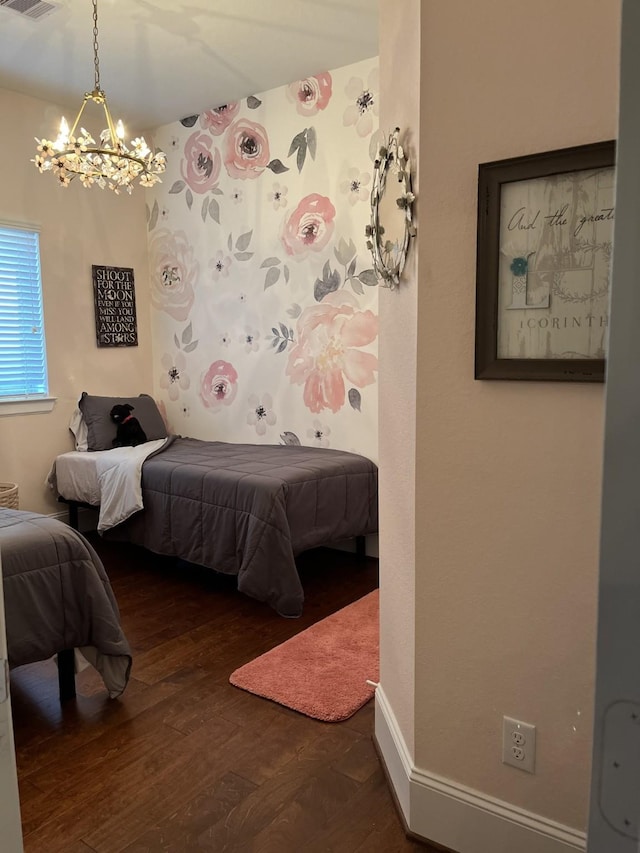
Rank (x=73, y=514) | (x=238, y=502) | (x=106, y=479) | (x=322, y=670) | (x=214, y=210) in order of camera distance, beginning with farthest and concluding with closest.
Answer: (x=214, y=210)
(x=73, y=514)
(x=106, y=479)
(x=238, y=502)
(x=322, y=670)

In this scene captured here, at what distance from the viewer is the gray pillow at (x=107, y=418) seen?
445 centimetres

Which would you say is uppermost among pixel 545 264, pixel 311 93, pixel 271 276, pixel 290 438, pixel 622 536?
pixel 311 93

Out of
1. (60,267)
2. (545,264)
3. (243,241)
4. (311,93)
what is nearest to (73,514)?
(60,267)

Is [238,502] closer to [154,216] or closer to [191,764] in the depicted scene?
[191,764]

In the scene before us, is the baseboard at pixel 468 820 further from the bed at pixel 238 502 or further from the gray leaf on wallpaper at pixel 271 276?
the gray leaf on wallpaper at pixel 271 276

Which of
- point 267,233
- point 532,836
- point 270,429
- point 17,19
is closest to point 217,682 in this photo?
point 532,836

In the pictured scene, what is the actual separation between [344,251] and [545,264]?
2705mm

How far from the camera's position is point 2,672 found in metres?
0.75

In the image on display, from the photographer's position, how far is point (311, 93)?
4016 millimetres

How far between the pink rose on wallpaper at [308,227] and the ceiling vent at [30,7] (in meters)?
1.66

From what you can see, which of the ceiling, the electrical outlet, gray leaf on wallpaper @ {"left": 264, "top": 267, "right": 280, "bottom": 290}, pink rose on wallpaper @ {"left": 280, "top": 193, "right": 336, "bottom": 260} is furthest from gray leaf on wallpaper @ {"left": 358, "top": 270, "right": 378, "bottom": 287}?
the electrical outlet

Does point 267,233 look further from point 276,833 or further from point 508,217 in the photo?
point 276,833

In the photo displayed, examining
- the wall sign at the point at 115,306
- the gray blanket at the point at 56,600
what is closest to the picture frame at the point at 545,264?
the gray blanket at the point at 56,600

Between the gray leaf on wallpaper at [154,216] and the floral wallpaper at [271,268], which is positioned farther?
the gray leaf on wallpaper at [154,216]
